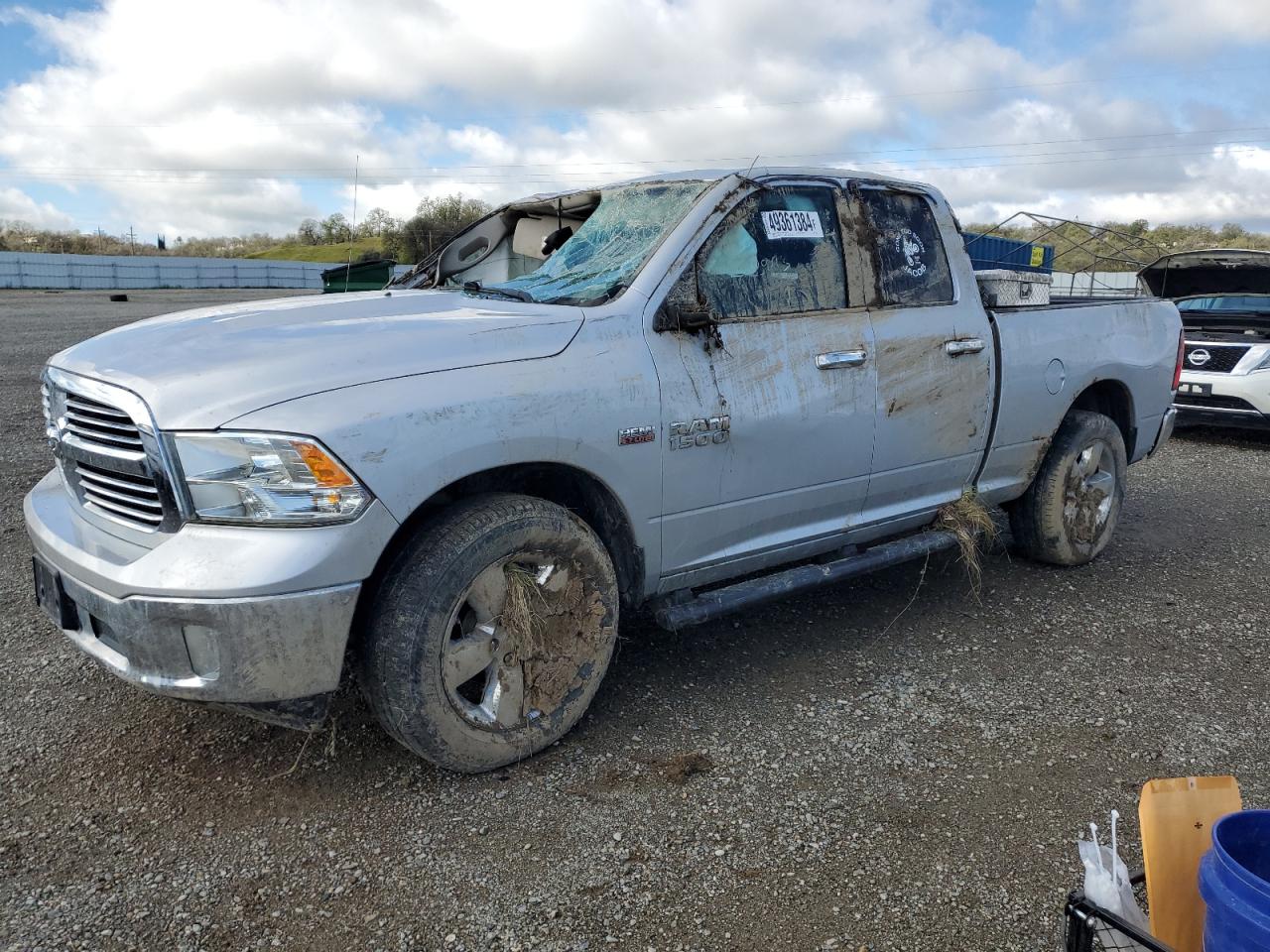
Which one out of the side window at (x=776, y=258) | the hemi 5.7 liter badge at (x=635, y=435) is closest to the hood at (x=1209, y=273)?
the side window at (x=776, y=258)

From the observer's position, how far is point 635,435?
3.16 m

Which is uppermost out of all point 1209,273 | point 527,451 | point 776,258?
point 776,258

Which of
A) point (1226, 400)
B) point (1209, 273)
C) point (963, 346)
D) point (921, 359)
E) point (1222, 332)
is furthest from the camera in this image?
point (1209, 273)

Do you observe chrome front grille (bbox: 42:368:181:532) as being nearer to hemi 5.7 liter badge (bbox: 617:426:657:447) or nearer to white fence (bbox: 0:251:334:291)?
hemi 5.7 liter badge (bbox: 617:426:657:447)

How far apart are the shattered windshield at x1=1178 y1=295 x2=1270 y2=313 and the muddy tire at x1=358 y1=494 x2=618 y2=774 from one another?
359 inches

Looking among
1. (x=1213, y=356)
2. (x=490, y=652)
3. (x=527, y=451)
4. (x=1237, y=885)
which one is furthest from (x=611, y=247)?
(x=1213, y=356)

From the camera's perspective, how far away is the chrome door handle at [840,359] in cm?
366

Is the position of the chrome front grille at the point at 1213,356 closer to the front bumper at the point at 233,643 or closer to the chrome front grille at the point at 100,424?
the front bumper at the point at 233,643

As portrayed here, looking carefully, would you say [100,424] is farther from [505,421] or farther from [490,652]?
[490,652]

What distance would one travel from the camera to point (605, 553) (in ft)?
10.6

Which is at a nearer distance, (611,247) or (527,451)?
(527,451)

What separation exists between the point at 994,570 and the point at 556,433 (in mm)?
3173

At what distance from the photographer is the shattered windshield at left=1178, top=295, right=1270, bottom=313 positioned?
32.2ft

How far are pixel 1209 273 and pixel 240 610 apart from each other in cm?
1026
